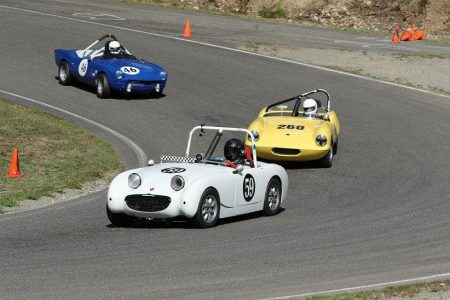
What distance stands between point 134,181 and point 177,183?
2.10ft

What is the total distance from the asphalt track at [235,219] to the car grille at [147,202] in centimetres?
32

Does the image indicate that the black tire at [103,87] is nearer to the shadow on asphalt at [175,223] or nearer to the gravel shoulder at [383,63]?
the gravel shoulder at [383,63]

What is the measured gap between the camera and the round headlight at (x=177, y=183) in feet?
51.5

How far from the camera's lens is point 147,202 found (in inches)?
621

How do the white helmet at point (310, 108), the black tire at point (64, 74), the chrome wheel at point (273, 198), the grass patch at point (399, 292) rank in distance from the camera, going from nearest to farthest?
the grass patch at point (399, 292), the chrome wheel at point (273, 198), the white helmet at point (310, 108), the black tire at point (64, 74)

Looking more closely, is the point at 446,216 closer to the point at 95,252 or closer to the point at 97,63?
the point at 95,252

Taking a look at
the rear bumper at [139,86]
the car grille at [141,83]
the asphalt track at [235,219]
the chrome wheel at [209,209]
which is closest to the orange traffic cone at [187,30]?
the asphalt track at [235,219]

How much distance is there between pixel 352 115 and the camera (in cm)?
2833

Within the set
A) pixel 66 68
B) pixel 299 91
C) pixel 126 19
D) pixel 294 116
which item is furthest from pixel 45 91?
pixel 126 19

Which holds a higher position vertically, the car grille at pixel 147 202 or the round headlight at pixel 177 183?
the round headlight at pixel 177 183

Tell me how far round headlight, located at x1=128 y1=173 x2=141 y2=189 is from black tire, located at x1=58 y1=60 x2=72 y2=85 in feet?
50.1

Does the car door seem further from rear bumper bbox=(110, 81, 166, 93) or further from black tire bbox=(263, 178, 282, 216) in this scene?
rear bumper bbox=(110, 81, 166, 93)

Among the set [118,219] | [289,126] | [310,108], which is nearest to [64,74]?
[310,108]

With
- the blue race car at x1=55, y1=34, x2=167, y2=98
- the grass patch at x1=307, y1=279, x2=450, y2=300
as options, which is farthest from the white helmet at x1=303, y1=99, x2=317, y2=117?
the grass patch at x1=307, y1=279, x2=450, y2=300
